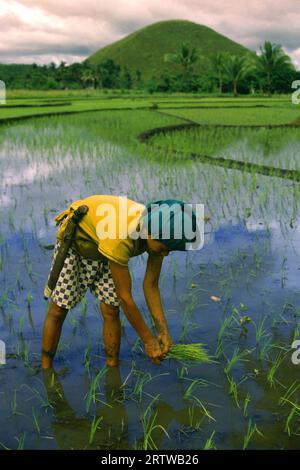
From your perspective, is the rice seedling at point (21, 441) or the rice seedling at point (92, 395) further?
the rice seedling at point (92, 395)

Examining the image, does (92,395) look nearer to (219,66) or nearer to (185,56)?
(219,66)

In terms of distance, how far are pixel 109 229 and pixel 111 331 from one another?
58 cm

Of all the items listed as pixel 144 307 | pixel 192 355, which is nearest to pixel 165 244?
pixel 192 355

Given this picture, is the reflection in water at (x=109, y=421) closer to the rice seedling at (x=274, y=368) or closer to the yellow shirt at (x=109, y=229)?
the rice seedling at (x=274, y=368)

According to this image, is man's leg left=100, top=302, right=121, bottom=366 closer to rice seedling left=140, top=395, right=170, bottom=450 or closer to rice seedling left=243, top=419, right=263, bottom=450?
rice seedling left=140, top=395, right=170, bottom=450


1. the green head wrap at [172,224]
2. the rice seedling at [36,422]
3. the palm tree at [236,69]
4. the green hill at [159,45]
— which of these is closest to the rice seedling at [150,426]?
the rice seedling at [36,422]

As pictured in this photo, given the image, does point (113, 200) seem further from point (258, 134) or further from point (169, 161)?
point (258, 134)

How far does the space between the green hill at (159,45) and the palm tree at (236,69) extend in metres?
42.2

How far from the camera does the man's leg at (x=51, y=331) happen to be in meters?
2.34

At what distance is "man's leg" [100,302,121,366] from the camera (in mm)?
2367

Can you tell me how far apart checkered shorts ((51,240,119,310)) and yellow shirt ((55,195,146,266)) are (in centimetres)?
6

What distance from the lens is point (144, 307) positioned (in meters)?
2.98

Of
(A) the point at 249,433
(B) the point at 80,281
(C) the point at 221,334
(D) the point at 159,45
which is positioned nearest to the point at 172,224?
(B) the point at 80,281

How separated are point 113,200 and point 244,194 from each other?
11.4 ft
